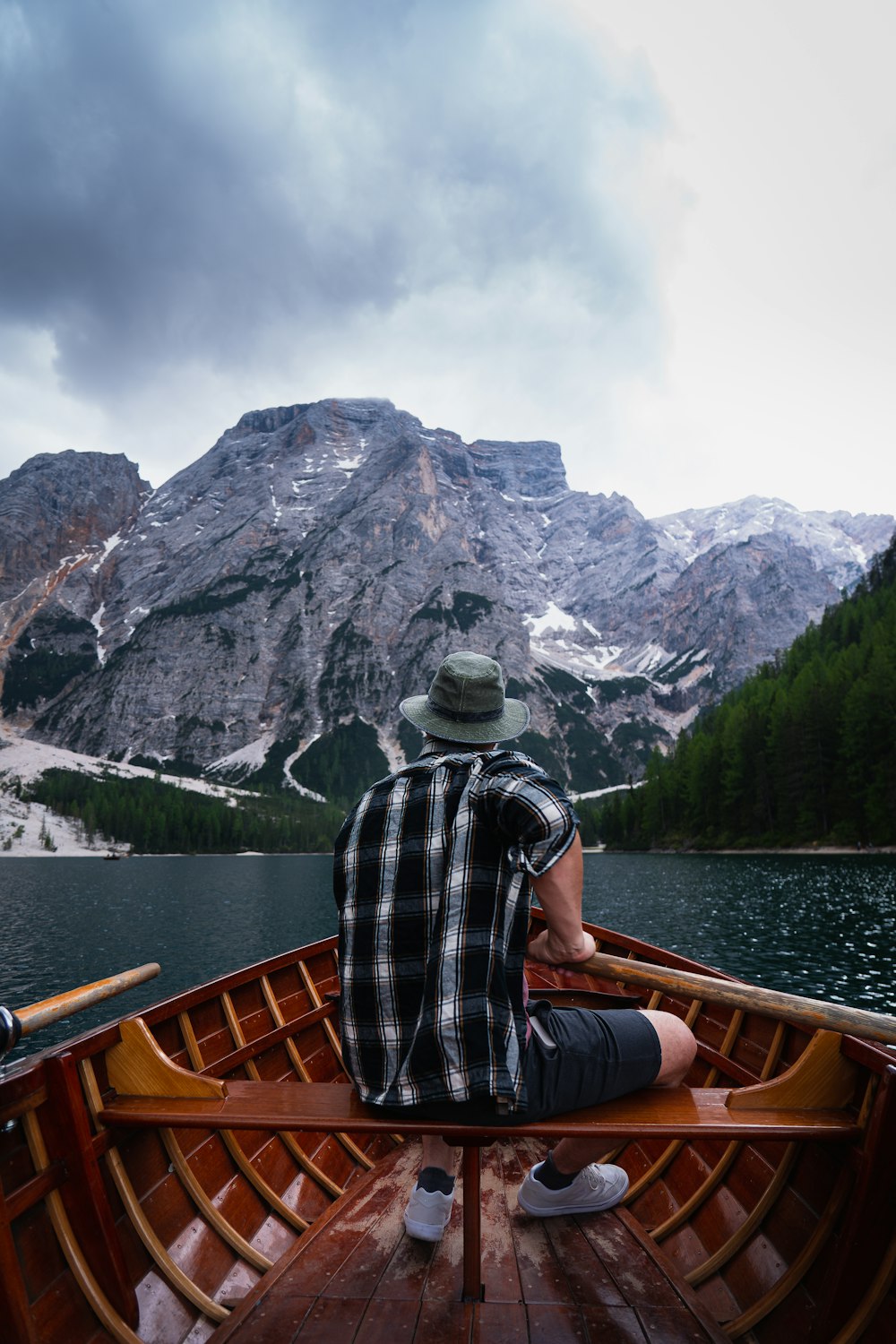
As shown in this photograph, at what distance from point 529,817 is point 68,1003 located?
116 inches

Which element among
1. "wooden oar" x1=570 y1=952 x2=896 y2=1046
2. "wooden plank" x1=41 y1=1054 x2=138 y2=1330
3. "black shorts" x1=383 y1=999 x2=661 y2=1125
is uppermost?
"wooden oar" x1=570 y1=952 x2=896 y2=1046

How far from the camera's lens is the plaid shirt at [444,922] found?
354cm

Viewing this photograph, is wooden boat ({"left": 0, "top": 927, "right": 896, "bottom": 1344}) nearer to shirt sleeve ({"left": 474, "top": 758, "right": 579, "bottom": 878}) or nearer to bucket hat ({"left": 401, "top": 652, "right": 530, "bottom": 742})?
shirt sleeve ({"left": 474, "top": 758, "right": 579, "bottom": 878})

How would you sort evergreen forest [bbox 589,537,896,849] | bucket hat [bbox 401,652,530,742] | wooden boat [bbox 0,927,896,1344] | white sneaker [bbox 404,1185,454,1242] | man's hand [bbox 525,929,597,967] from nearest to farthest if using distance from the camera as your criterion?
wooden boat [bbox 0,927,896,1344], man's hand [bbox 525,929,597,967], bucket hat [bbox 401,652,530,742], white sneaker [bbox 404,1185,454,1242], evergreen forest [bbox 589,537,896,849]

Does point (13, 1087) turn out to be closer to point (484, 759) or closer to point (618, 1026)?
point (484, 759)

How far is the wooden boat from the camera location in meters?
3.79

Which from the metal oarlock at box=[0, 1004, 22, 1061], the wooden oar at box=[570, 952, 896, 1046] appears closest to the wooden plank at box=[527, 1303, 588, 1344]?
the wooden oar at box=[570, 952, 896, 1046]

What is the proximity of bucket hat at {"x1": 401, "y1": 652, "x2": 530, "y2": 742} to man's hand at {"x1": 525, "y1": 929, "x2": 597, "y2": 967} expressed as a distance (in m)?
1.19

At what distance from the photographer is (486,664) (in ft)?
14.9

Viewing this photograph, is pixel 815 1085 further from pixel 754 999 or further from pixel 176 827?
pixel 176 827

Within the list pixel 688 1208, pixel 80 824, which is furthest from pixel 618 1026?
pixel 80 824

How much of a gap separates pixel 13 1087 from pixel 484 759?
296cm

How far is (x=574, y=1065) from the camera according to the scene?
4.00 m

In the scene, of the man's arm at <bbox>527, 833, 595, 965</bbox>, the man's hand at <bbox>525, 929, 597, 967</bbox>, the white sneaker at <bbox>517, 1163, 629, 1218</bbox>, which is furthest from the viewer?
the white sneaker at <bbox>517, 1163, 629, 1218</bbox>
